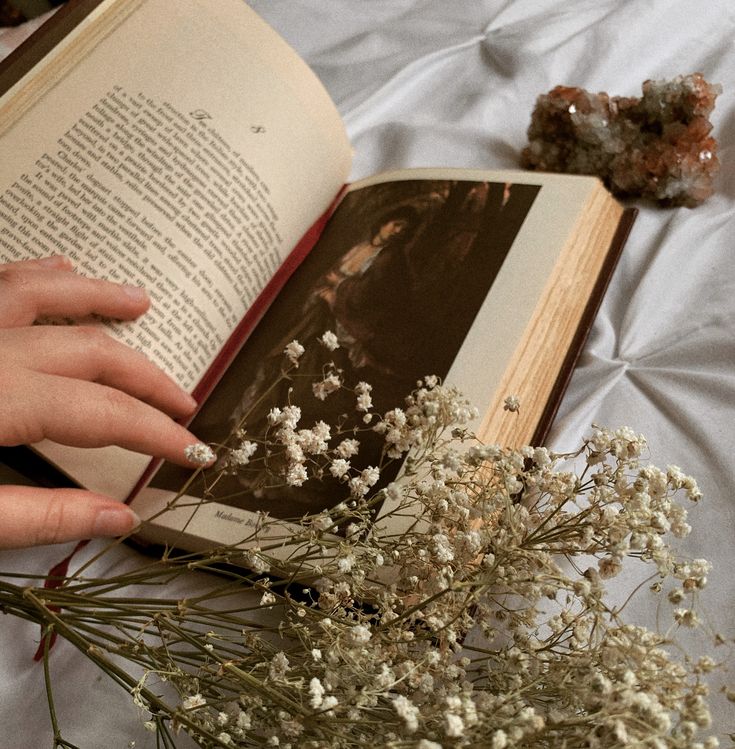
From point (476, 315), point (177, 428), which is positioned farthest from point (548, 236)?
point (177, 428)

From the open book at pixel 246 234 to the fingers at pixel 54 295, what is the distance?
0.03 meters

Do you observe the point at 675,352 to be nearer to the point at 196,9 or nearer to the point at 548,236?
the point at 548,236

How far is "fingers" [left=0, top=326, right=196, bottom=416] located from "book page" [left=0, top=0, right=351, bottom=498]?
0.13 feet

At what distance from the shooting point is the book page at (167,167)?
837 millimetres

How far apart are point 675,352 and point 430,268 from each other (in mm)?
279

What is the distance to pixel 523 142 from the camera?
1.19 m

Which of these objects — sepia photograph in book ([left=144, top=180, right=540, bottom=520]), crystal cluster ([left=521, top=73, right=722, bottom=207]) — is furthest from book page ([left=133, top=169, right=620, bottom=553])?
crystal cluster ([left=521, top=73, right=722, bottom=207])

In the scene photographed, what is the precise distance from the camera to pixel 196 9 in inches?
37.8

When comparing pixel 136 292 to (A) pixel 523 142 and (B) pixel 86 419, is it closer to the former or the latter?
(B) pixel 86 419

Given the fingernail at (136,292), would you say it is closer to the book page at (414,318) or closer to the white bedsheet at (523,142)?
the book page at (414,318)

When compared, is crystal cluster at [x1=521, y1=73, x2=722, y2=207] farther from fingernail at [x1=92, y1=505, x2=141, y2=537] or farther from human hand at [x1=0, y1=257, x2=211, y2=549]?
fingernail at [x1=92, y1=505, x2=141, y2=537]

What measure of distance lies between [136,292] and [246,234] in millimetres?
158

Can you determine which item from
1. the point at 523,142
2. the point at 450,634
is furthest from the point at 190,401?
the point at 523,142

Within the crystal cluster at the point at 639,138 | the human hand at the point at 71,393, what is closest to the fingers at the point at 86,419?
the human hand at the point at 71,393
